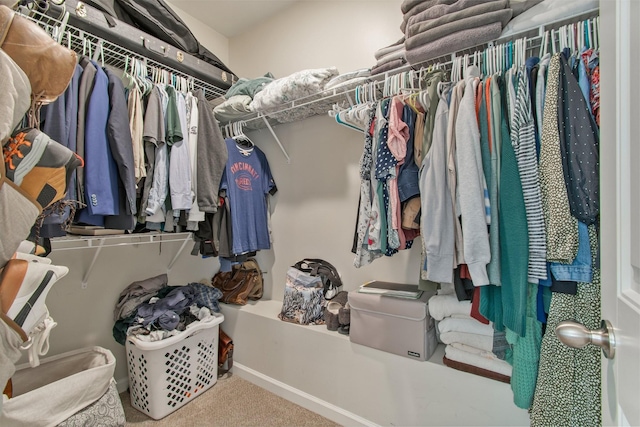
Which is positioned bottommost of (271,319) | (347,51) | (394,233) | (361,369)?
(361,369)

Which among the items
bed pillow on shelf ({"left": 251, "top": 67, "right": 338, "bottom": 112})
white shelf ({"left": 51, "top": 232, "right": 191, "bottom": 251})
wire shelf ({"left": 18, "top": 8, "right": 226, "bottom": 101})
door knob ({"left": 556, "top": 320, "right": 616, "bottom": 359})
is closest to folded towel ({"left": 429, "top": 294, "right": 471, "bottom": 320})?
door knob ({"left": 556, "top": 320, "right": 616, "bottom": 359})

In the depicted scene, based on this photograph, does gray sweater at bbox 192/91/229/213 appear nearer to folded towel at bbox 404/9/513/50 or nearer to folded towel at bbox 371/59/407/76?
folded towel at bbox 371/59/407/76

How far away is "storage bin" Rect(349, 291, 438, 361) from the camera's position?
138 centimetres

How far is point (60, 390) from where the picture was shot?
1.26 metres

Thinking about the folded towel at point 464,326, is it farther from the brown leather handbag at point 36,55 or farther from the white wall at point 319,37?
the brown leather handbag at point 36,55

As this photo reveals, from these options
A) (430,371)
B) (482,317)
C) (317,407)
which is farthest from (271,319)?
(482,317)

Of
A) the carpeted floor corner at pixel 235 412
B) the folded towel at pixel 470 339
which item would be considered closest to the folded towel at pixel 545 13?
the folded towel at pixel 470 339

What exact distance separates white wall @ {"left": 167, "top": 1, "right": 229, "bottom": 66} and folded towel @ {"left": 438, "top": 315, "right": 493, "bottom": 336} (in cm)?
275

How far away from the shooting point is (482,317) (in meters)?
1.16

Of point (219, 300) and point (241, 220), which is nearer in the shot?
point (241, 220)

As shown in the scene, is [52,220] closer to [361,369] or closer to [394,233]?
[394,233]

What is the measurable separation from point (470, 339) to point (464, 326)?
54 millimetres

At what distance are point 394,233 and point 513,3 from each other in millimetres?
1069

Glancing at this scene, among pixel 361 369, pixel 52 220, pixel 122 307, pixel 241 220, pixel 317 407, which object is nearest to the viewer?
pixel 52 220
